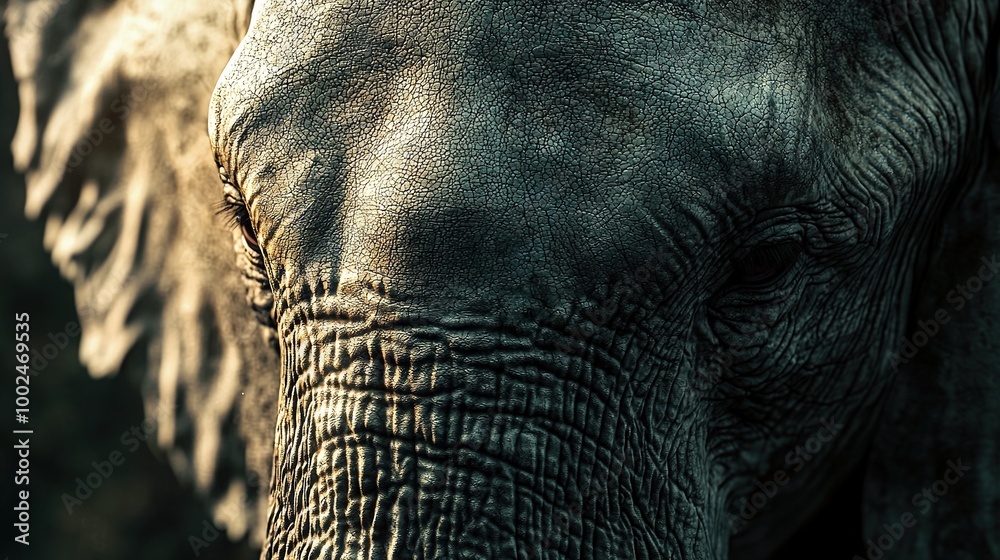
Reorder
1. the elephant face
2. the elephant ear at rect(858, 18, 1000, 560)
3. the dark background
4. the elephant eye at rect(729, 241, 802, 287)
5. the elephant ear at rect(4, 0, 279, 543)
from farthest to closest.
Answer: the dark background, the elephant ear at rect(4, 0, 279, 543), the elephant ear at rect(858, 18, 1000, 560), the elephant eye at rect(729, 241, 802, 287), the elephant face

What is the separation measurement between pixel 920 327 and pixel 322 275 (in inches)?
27.0

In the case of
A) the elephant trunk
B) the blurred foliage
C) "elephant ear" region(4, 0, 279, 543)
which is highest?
the elephant trunk

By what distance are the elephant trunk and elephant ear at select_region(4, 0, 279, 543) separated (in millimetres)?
378

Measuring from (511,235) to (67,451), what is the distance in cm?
167

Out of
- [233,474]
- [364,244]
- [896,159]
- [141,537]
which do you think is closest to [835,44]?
[896,159]

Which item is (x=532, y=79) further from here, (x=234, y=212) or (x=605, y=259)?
(x=234, y=212)

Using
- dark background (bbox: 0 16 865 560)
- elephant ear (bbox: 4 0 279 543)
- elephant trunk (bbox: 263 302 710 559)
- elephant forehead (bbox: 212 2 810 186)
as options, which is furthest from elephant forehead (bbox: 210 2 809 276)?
dark background (bbox: 0 16 865 560)

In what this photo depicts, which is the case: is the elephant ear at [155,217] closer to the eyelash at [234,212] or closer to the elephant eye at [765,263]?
A: the eyelash at [234,212]

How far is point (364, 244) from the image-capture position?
1.02 metres

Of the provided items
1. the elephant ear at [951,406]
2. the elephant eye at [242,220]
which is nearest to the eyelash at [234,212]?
the elephant eye at [242,220]

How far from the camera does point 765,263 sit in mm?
1194

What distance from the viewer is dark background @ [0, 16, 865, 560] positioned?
2.32 meters

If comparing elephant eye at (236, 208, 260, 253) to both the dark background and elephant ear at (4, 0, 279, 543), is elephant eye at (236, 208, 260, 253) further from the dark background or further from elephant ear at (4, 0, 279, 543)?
the dark background

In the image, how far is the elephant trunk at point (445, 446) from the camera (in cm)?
102
